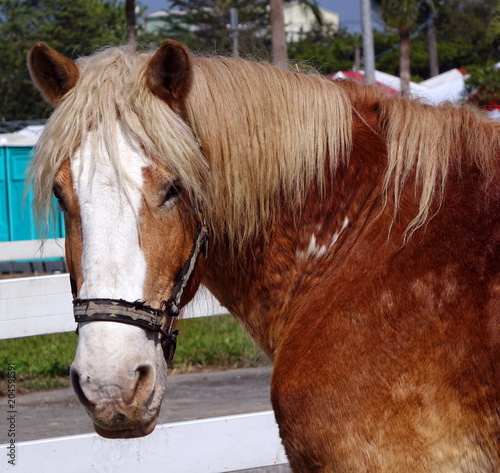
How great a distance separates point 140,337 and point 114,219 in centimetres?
36

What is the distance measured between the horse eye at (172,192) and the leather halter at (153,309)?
0.37 feet

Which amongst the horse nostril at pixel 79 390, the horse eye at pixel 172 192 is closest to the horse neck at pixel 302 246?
the horse eye at pixel 172 192

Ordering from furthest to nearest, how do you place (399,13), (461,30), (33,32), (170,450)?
(461,30) → (33,32) → (399,13) → (170,450)

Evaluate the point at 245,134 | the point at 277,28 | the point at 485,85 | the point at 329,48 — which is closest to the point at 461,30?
the point at 329,48

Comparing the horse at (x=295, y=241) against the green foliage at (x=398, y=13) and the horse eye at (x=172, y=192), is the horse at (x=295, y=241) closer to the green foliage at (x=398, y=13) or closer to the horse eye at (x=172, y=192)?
the horse eye at (x=172, y=192)

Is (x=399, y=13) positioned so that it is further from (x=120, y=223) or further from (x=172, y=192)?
(x=120, y=223)

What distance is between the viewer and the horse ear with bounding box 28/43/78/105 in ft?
8.39

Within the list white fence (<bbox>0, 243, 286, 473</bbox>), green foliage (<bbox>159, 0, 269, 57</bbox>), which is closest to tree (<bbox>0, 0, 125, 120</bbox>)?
green foliage (<bbox>159, 0, 269, 57</bbox>)

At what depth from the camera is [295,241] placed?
2.63 metres

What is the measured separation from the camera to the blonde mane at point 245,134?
2.43 metres

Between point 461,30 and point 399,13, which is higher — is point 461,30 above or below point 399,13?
below

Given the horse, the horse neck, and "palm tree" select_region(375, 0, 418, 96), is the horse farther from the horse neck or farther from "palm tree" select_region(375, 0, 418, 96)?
"palm tree" select_region(375, 0, 418, 96)

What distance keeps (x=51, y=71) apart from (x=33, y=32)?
1299 inches

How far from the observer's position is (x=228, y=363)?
7.02 metres
